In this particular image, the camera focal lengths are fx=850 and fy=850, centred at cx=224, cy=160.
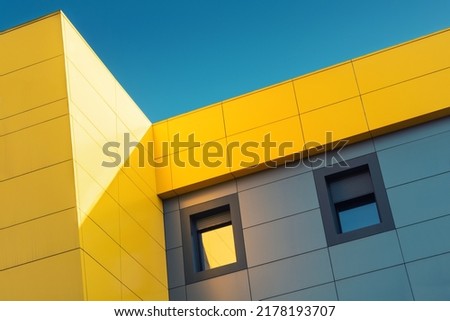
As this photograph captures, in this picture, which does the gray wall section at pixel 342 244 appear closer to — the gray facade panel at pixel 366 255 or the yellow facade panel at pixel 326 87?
the gray facade panel at pixel 366 255

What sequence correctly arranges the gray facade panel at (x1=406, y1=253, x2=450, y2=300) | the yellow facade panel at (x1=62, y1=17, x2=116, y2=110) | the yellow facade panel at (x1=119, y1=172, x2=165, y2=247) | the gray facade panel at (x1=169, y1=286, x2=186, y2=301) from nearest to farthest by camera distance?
the gray facade panel at (x1=406, y1=253, x2=450, y2=300) → the yellow facade panel at (x1=62, y1=17, x2=116, y2=110) → the yellow facade panel at (x1=119, y1=172, x2=165, y2=247) → the gray facade panel at (x1=169, y1=286, x2=186, y2=301)

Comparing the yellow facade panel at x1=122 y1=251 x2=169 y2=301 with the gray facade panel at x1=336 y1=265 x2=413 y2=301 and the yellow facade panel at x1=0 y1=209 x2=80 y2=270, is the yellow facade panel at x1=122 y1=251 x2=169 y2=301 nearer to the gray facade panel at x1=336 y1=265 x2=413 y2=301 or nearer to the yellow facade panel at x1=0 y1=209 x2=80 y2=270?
the yellow facade panel at x1=0 y1=209 x2=80 y2=270

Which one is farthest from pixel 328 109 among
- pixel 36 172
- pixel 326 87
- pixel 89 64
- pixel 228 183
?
pixel 36 172

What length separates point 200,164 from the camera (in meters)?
12.7

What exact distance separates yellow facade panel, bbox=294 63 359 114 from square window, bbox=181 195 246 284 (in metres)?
1.78

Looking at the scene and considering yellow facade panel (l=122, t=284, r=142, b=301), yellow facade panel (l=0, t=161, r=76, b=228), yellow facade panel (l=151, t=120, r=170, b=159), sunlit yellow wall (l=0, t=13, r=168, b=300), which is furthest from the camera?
yellow facade panel (l=151, t=120, r=170, b=159)

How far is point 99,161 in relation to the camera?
35.7ft

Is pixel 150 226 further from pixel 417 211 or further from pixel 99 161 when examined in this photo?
pixel 417 211

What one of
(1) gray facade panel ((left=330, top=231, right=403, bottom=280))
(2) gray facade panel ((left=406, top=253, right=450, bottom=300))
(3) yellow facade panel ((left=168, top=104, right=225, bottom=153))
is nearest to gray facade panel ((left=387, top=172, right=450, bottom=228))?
(1) gray facade panel ((left=330, top=231, right=403, bottom=280))

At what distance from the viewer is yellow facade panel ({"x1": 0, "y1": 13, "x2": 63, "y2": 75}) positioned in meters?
11.0

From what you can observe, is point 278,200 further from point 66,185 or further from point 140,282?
point 66,185

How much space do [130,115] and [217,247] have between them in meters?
2.33

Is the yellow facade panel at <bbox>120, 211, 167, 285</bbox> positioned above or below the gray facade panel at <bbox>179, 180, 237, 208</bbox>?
below

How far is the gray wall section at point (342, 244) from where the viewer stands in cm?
1084
